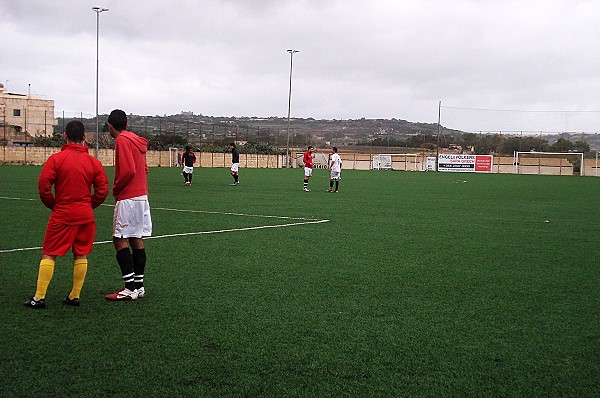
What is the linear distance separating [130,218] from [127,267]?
0.50m

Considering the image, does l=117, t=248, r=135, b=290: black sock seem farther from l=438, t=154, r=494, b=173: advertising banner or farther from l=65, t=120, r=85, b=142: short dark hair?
l=438, t=154, r=494, b=173: advertising banner

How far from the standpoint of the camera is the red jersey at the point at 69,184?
20.2ft

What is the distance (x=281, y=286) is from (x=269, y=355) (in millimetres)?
2487

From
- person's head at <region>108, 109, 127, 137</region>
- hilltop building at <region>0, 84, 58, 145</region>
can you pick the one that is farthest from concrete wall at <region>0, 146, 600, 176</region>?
person's head at <region>108, 109, 127, 137</region>

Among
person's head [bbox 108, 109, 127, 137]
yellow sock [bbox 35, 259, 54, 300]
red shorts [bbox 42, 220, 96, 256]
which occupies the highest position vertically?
person's head [bbox 108, 109, 127, 137]

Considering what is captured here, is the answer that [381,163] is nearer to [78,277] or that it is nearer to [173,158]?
[173,158]

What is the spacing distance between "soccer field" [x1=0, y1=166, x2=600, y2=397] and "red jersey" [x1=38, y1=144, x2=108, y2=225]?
35.0 inches

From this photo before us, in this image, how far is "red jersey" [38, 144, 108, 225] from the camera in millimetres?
6156

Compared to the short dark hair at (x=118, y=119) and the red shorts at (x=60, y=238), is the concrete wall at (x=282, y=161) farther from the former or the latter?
the red shorts at (x=60, y=238)

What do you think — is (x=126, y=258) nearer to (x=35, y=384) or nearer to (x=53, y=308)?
(x=53, y=308)

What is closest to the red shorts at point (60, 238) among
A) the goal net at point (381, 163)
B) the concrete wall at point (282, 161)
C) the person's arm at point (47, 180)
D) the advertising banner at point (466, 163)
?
the person's arm at point (47, 180)

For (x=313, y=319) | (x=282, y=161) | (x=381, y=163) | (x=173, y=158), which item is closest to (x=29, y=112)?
(x=173, y=158)

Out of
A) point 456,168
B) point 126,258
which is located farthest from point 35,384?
point 456,168

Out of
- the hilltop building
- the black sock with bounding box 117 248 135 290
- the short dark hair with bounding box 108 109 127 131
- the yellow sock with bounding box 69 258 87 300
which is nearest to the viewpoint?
the yellow sock with bounding box 69 258 87 300
